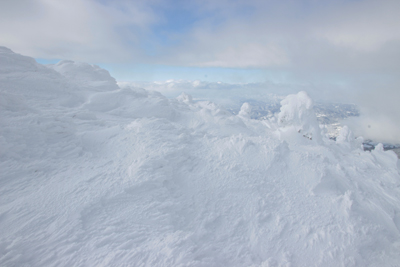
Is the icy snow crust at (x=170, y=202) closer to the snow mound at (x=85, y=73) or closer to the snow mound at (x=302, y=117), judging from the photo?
the snow mound at (x=85, y=73)

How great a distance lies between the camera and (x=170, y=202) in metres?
5.90

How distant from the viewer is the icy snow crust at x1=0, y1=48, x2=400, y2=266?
4527 millimetres

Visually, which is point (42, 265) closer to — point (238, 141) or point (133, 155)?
point (133, 155)

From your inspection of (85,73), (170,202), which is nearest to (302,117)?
(170,202)

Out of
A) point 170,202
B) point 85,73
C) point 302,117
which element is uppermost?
point 85,73

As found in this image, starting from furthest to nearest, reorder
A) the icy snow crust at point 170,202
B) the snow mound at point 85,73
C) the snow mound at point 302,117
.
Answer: the snow mound at point 302,117
the snow mound at point 85,73
the icy snow crust at point 170,202

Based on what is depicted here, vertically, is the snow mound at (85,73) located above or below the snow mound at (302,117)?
above

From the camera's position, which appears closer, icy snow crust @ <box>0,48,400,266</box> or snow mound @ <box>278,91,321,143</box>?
icy snow crust @ <box>0,48,400,266</box>

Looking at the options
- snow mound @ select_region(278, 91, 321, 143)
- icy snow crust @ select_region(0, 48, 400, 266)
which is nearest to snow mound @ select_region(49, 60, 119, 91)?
icy snow crust @ select_region(0, 48, 400, 266)

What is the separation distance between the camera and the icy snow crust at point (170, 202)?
453cm

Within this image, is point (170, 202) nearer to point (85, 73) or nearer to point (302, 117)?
point (85, 73)

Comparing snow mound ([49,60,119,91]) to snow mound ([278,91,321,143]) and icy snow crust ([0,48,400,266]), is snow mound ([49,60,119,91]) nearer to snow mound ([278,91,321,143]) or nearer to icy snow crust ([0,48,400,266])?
icy snow crust ([0,48,400,266])

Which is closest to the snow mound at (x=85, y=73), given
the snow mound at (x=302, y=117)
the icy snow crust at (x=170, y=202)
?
the icy snow crust at (x=170, y=202)

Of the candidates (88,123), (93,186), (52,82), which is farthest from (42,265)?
(52,82)
